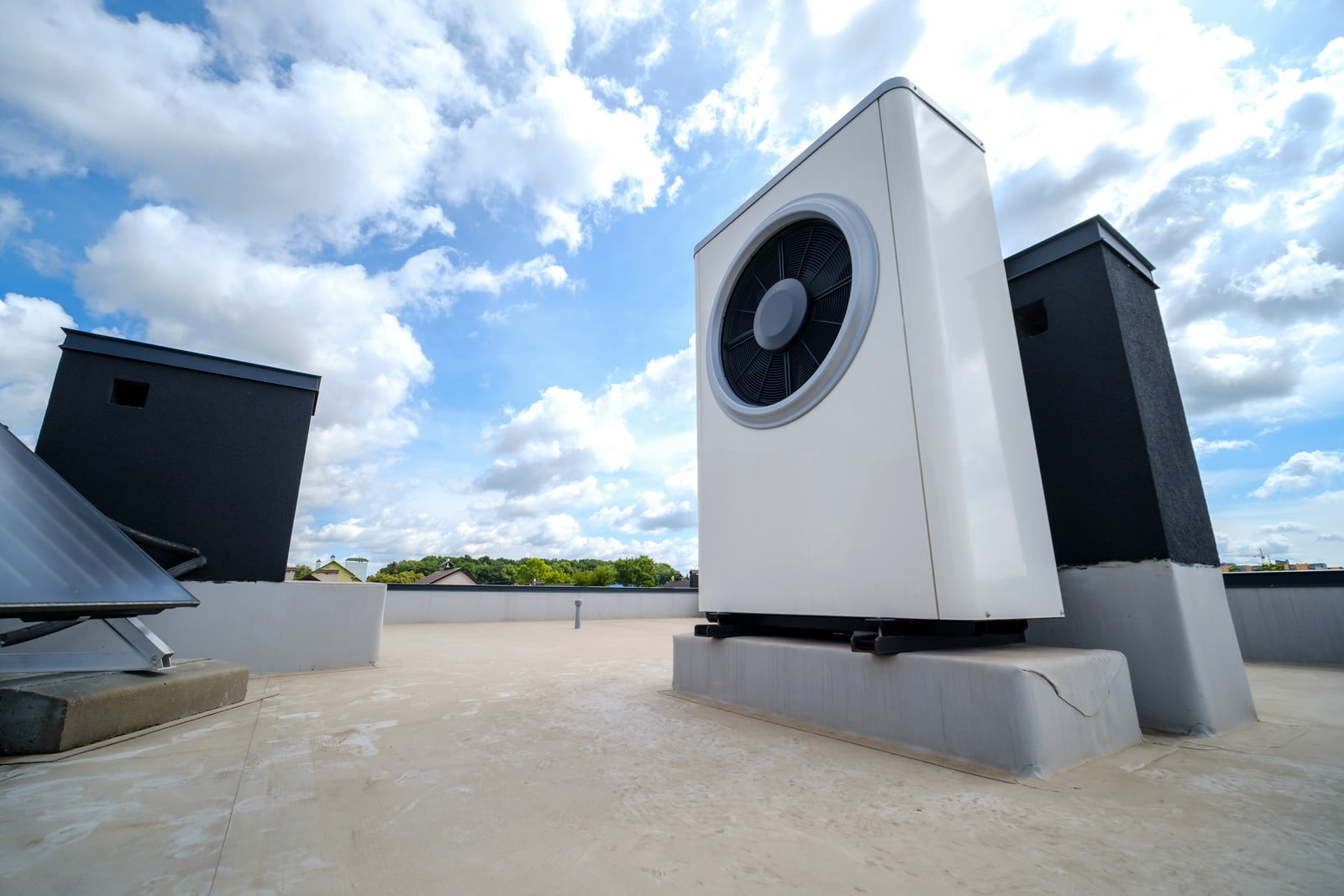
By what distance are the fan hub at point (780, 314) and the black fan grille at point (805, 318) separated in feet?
0.17

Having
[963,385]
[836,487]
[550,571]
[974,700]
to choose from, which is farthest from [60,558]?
[550,571]

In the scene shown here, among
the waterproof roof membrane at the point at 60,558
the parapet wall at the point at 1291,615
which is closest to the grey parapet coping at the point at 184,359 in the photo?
the waterproof roof membrane at the point at 60,558

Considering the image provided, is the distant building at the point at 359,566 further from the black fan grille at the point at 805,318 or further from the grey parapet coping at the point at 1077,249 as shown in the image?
the grey parapet coping at the point at 1077,249

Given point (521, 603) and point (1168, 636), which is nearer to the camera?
point (1168, 636)

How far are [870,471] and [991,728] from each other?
4.60 ft

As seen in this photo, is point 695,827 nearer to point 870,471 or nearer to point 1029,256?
point 870,471

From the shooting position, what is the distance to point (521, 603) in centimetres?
1516

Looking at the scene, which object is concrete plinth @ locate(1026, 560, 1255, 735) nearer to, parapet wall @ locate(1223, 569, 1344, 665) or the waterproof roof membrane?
parapet wall @ locate(1223, 569, 1344, 665)

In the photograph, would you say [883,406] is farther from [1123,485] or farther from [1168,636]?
[1168,636]

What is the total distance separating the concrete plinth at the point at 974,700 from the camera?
246cm

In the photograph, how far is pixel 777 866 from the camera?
62.3 inches

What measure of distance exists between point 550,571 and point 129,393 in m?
58.8

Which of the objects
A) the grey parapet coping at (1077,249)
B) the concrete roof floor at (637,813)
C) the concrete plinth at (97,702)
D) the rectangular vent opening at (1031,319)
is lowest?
the concrete roof floor at (637,813)

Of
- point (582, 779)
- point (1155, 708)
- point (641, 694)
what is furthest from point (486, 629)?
point (1155, 708)
